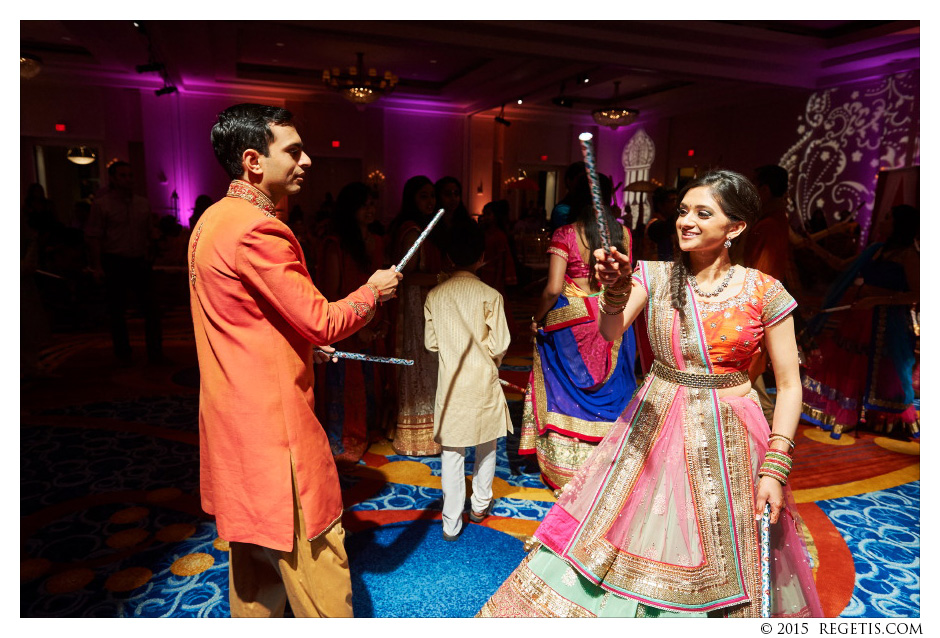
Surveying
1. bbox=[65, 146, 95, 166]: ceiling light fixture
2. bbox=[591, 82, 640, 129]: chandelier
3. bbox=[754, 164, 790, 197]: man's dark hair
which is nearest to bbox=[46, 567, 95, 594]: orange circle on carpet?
bbox=[754, 164, 790, 197]: man's dark hair

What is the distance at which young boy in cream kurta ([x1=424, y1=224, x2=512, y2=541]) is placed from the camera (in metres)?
2.43

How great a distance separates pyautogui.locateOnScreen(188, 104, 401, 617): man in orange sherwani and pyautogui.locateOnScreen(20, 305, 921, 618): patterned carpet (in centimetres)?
69

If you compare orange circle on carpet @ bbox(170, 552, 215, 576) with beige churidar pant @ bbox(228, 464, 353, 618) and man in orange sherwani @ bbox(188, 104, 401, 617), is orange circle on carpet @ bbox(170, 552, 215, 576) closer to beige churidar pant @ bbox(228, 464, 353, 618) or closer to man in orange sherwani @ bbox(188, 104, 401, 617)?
beige churidar pant @ bbox(228, 464, 353, 618)

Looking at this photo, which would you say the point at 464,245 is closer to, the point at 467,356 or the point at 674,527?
the point at 467,356

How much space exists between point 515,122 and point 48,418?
11427mm

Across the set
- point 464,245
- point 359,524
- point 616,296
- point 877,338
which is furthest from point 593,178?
point 877,338

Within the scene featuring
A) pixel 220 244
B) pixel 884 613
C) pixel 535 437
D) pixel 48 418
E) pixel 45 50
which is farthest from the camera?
pixel 45 50

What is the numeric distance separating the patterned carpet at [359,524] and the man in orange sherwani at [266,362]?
0.69 meters

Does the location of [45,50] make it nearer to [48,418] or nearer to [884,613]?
[48,418]

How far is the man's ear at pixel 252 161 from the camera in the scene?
1443mm

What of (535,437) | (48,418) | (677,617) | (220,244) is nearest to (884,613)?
(677,617)

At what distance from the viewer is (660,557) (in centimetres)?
158

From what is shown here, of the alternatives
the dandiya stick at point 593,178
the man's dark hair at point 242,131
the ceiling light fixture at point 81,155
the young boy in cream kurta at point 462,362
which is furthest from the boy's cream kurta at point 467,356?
the ceiling light fixture at point 81,155

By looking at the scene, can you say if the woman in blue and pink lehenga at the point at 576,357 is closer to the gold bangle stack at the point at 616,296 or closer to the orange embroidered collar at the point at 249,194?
the gold bangle stack at the point at 616,296
